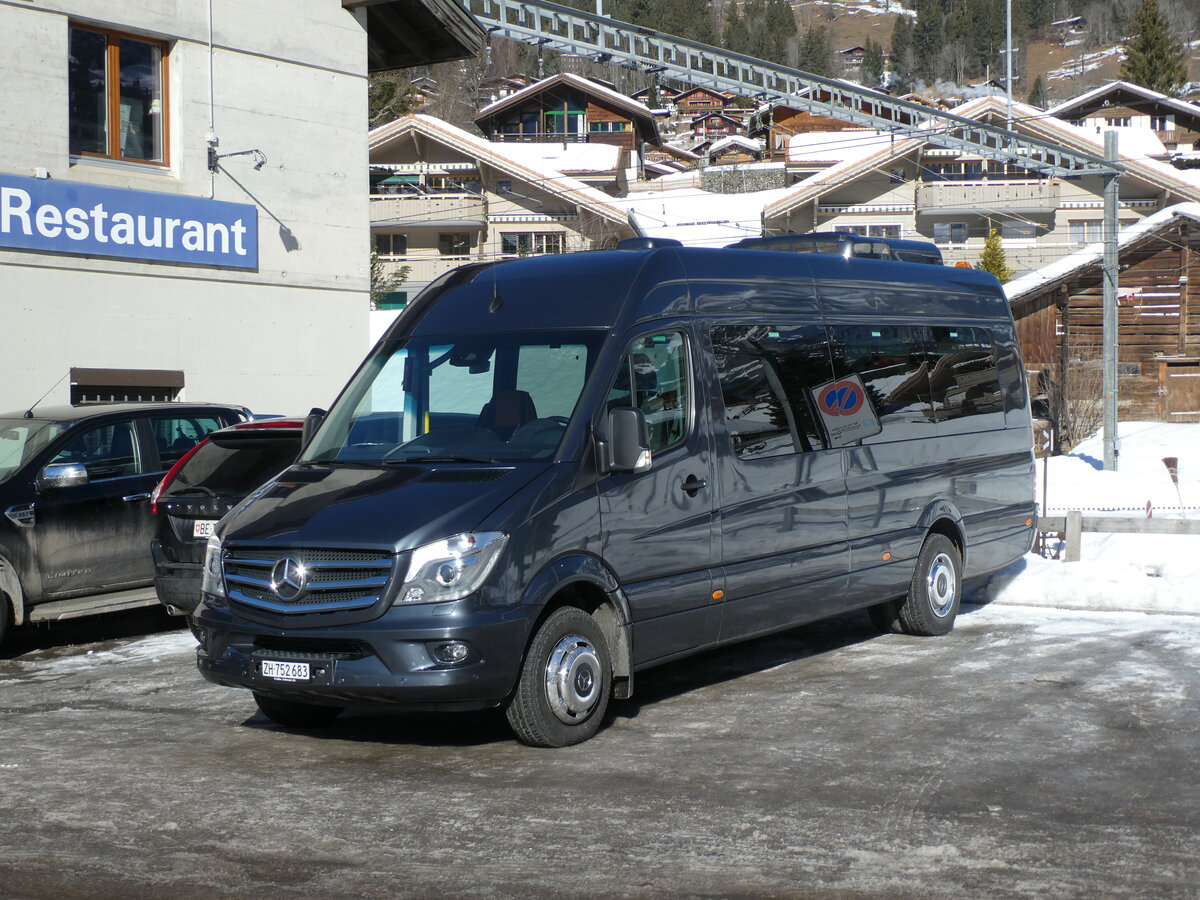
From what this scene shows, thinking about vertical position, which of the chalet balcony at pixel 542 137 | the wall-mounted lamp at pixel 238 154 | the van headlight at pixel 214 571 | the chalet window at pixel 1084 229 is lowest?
Result: the van headlight at pixel 214 571

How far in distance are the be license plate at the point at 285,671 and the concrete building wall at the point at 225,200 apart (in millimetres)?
9790

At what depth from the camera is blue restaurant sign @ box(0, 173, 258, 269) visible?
51.0 feet

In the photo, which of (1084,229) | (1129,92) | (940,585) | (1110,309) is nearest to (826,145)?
(1084,229)

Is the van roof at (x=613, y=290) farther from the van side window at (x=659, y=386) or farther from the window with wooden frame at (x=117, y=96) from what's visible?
the window with wooden frame at (x=117, y=96)

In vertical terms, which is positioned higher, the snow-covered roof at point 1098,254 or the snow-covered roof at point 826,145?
the snow-covered roof at point 826,145

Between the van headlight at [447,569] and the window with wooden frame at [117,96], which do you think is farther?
the window with wooden frame at [117,96]

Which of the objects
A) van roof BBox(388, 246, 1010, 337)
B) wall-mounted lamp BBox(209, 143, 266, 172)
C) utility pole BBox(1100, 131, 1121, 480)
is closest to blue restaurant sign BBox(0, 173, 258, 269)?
wall-mounted lamp BBox(209, 143, 266, 172)

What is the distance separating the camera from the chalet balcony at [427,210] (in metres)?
53.5

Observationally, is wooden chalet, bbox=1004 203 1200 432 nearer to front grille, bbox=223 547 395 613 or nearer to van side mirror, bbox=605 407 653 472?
van side mirror, bbox=605 407 653 472

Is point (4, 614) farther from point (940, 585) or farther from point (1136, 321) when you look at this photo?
point (1136, 321)

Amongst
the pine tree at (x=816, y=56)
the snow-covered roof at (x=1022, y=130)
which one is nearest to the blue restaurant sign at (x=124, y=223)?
the snow-covered roof at (x=1022, y=130)

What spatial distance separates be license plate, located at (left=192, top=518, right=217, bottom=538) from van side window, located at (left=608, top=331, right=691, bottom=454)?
12.4 feet

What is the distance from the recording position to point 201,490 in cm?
1046

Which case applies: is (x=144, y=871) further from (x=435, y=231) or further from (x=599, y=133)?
(x=599, y=133)
